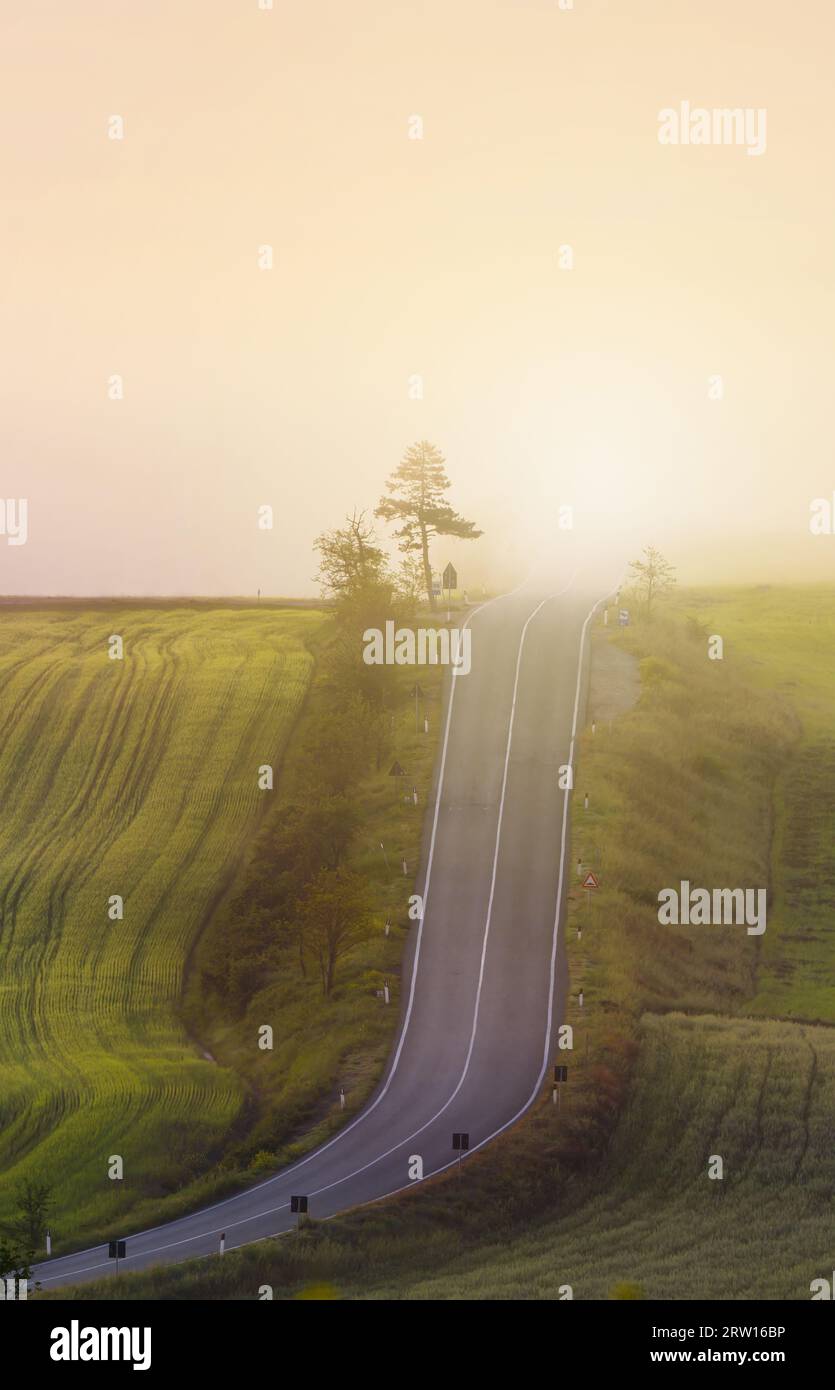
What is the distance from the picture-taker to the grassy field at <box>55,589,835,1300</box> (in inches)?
1364

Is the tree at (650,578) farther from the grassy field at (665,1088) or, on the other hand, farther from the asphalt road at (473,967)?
the asphalt road at (473,967)

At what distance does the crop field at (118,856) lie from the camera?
4712cm

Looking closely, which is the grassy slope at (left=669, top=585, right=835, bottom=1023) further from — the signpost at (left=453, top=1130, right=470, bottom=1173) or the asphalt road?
the signpost at (left=453, top=1130, right=470, bottom=1173)

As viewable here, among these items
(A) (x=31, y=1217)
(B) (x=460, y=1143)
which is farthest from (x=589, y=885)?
(A) (x=31, y=1217)

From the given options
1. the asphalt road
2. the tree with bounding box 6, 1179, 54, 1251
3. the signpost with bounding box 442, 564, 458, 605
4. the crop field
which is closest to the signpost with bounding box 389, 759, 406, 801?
the asphalt road

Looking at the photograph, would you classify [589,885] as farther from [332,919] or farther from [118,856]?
[118,856]

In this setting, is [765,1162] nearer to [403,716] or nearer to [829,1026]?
[829,1026]

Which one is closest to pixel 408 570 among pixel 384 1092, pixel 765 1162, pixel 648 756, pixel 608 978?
pixel 648 756

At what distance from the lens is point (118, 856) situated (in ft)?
223

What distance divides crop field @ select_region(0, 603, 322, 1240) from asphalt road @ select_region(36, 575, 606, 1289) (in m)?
5.19
